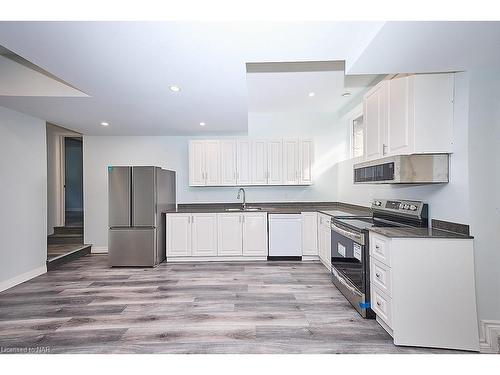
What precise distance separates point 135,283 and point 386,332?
299cm

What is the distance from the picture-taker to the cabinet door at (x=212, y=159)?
468 cm

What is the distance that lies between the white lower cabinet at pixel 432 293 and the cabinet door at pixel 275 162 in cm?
281

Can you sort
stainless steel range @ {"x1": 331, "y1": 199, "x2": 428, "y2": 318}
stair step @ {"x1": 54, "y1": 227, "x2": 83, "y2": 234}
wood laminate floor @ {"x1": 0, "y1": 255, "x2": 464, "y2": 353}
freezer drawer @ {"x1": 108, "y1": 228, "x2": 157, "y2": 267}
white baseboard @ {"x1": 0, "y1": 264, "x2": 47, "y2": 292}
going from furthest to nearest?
stair step @ {"x1": 54, "y1": 227, "x2": 83, "y2": 234}, freezer drawer @ {"x1": 108, "y1": 228, "x2": 157, "y2": 267}, white baseboard @ {"x1": 0, "y1": 264, "x2": 47, "y2": 292}, stainless steel range @ {"x1": 331, "y1": 199, "x2": 428, "y2": 318}, wood laminate floor @ {"x1": 0, "y1": 255, "x2": 464, "y2": 353}

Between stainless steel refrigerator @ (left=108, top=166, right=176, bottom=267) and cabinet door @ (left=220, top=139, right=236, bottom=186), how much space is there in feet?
4.05

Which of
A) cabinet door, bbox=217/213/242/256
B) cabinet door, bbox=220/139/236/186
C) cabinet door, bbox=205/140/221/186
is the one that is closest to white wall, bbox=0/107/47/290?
cabinet door, bbox=205/140/221/186

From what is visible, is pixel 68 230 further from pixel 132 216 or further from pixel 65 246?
pixel 132 216

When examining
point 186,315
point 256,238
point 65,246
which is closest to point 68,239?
point 65,246

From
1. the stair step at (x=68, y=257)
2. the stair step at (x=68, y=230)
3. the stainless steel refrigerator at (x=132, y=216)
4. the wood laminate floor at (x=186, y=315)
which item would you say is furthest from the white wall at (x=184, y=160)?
the wood laminate floor at (x=186, y=315)

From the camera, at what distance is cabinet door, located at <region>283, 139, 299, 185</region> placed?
466 cm

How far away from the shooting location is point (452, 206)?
214 centimetres

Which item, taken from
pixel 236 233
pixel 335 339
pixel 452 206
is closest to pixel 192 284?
pixel 236 233

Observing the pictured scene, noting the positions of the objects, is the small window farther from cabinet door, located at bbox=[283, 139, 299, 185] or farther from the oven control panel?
the oven control panel

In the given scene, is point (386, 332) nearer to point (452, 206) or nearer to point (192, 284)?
point (452, 206)
